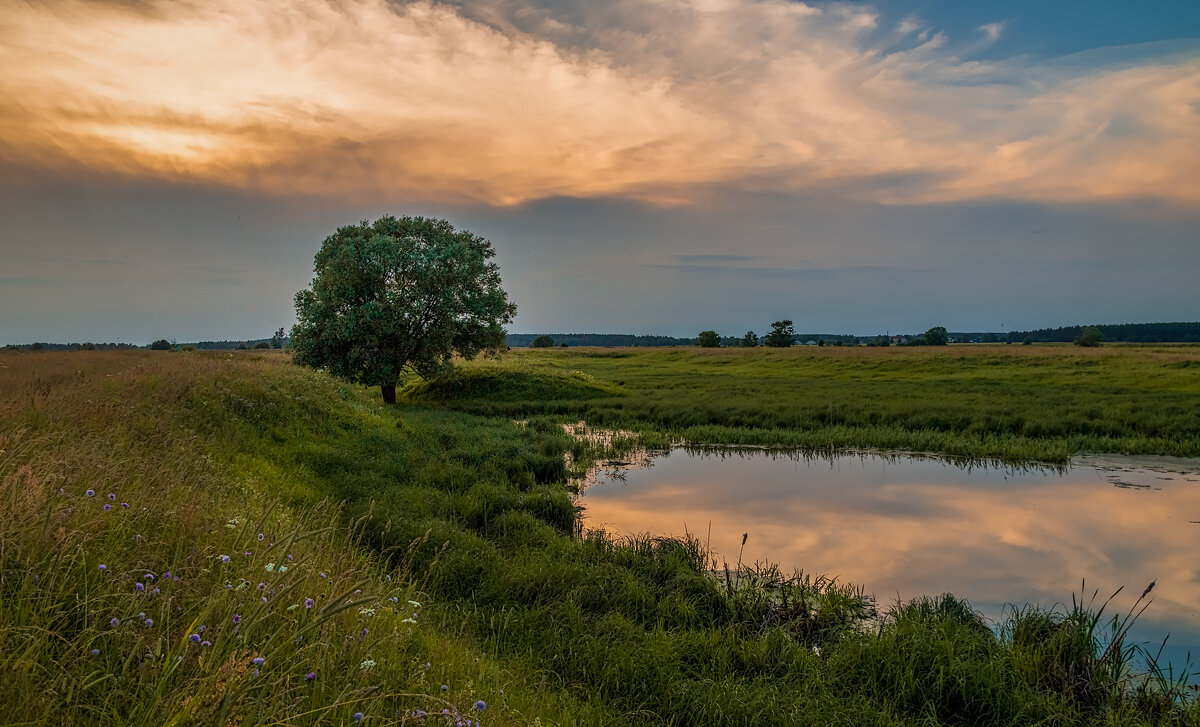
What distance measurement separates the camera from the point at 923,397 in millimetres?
33469

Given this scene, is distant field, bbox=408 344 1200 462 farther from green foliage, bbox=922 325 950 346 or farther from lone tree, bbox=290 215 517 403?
green foliage, bbox=922 325 950 346

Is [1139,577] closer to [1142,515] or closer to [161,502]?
[1142,515]

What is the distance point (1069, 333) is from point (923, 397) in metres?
165

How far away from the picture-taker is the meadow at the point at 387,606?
348cm

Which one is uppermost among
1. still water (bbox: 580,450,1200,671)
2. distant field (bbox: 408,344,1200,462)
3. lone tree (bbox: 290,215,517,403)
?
lone tree (bbox: 290,215,517,403)

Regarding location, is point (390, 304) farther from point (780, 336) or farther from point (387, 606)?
point (780, 336)

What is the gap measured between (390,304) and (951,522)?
82.0 ft

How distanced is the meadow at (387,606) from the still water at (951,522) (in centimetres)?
101

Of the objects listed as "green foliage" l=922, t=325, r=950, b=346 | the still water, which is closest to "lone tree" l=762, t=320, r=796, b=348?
"green foliage" l=922, t=325, r=950, b=346

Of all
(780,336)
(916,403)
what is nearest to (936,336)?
(780,336)

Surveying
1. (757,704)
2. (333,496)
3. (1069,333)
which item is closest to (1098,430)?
(757,704)

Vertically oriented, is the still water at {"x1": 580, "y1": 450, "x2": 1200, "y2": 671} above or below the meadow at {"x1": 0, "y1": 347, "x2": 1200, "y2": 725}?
below

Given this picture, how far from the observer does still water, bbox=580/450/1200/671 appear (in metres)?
10.2

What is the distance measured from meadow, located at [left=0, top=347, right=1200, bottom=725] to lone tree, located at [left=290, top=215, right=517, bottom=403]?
9976 mm
